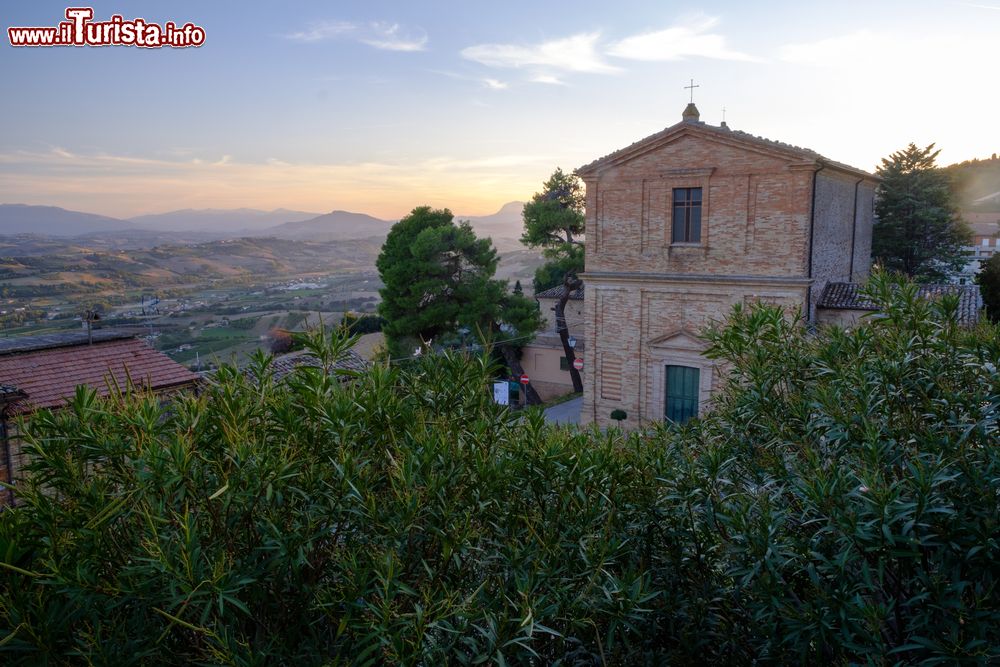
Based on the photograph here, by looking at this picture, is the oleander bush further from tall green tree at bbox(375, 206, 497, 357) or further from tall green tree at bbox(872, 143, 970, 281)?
tall green tree at bbox(872, 143, 970, 281)

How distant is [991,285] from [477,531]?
90.8ft

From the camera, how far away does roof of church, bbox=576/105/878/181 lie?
1659 centimetres

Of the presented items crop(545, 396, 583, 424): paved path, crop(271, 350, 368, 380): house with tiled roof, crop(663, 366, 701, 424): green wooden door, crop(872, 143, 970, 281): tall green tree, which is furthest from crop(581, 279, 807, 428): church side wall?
crop(872, 143, 970, 281): tall green tree

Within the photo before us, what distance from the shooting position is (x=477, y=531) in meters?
4.23

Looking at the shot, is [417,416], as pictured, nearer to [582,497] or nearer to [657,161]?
[582,497]

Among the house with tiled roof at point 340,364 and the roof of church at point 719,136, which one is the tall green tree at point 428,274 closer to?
the roof of church at point 719,136

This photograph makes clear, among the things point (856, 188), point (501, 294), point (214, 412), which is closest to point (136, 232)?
point (501, 294)

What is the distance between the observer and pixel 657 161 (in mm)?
18484

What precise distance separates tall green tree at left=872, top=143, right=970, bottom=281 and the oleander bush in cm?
3094

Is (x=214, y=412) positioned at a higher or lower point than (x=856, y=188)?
lower

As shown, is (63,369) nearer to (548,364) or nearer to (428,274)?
(428,274)

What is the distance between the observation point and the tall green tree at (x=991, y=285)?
2431 cm

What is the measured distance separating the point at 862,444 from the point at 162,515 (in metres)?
4.73

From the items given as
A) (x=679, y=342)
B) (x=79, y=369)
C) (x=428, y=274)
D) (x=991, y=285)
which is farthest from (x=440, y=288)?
(x=991, y=285)
